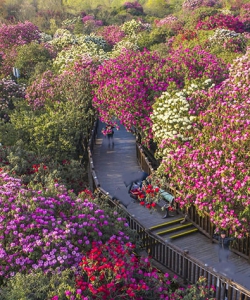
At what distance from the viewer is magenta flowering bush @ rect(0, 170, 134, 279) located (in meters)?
9.55

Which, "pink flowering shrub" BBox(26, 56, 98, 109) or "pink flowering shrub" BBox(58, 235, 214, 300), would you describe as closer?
"pink flowering shrub" BBox(58, 235, 214, 300)

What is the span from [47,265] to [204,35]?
3907 centimetres

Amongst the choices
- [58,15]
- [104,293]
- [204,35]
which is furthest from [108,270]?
[58,15]

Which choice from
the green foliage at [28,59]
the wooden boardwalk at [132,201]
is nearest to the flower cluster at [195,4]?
the green foliage at [28,59]

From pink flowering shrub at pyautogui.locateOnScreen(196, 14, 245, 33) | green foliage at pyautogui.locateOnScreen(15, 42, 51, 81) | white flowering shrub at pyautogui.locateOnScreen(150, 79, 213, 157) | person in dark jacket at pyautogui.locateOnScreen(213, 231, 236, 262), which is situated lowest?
person in dark jacket at pyautogui.locateOnScreen(213, 231, 236, 262)

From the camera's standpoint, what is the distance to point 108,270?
8.78 metres

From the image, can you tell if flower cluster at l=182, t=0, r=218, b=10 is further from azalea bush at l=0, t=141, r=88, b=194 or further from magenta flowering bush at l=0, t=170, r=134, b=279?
magenta flowering bush at l=0, t=170, r=134, b=279

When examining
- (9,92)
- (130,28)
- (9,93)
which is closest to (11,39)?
(9,92)

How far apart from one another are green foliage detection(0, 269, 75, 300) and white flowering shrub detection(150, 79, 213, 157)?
7.71m

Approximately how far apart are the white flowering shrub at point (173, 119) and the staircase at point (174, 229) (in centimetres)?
275

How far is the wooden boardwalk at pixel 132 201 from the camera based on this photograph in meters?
12.8

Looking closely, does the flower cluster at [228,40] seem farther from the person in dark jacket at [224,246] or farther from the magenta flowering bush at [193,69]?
the person in dark jacket at [224,246]

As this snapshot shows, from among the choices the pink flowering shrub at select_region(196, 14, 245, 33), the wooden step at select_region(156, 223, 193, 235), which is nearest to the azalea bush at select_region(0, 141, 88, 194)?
the wooden step at select_region(156, 223, 193, 235)

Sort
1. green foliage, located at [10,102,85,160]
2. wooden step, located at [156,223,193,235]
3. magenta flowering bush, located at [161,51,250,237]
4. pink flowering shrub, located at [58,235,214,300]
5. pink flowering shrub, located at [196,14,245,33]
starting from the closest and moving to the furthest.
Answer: pink flowering shrub, located at [58,235,214,300] → magenta flowering bush, located at [161,51,250,237] → wooden step, located at [156,223,193,235] → green foliage, located at [10,102,85,160] → pink flowering shrub, located at [196,14,245,33]
